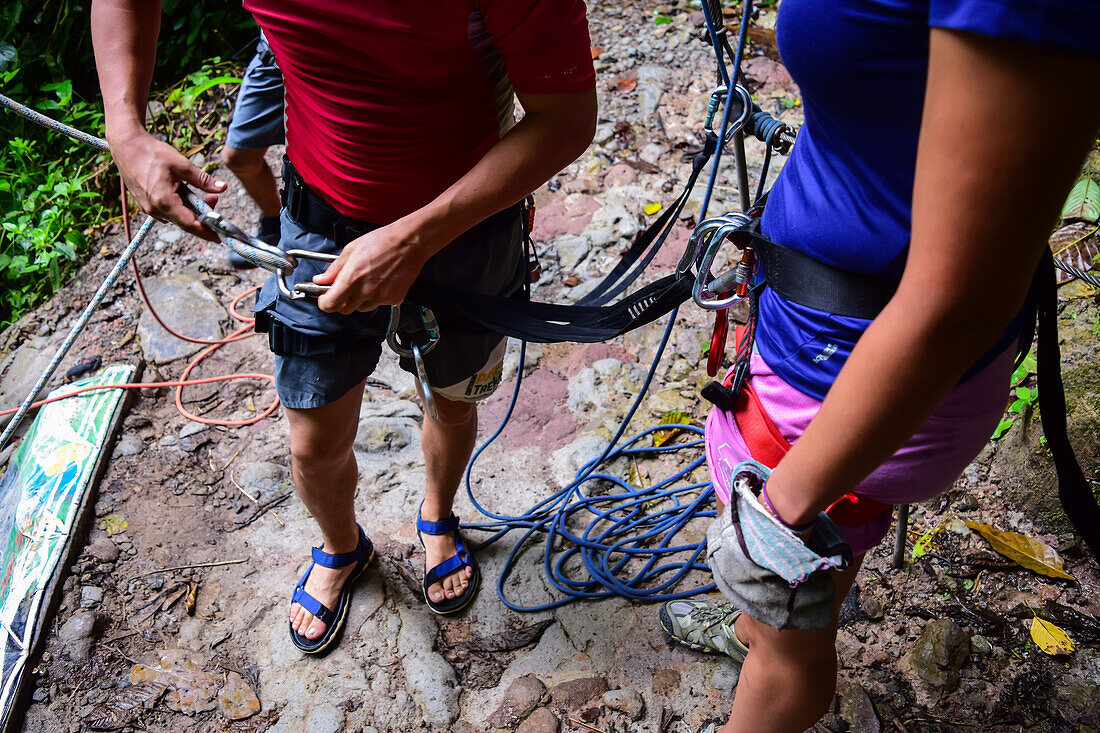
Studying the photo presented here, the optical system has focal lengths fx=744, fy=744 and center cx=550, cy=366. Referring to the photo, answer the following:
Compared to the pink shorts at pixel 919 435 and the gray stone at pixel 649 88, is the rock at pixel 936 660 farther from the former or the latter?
the gray stone at pixel 649 88

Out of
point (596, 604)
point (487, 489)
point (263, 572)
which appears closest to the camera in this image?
point (596, 604)

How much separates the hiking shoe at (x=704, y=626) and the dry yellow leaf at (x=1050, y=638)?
2.36ft

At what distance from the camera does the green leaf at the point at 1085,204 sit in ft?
8.55

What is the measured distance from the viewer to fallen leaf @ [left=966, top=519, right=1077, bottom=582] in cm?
199

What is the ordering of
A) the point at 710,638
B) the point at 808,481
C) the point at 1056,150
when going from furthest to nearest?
the point at 710,638 → the point at 808,481 → the point at 1056,150

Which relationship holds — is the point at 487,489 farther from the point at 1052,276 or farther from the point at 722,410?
the point at 1052,276

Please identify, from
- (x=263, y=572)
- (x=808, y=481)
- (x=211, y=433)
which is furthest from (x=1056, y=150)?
(x=211, y=433)

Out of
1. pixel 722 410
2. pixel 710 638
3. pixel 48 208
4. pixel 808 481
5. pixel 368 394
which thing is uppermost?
pixel 808 481

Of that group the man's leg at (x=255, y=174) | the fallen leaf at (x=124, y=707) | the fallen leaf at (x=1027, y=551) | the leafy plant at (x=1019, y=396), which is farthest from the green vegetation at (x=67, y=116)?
the fallen leaf at (x=1027, y=551)

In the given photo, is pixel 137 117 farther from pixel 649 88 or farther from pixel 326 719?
pixel 649 88

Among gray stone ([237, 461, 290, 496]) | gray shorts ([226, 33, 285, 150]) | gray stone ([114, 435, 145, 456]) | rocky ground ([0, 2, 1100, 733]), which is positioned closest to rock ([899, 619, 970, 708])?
rocky ground ([0, 2, 1100, 733])

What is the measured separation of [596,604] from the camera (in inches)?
86.7

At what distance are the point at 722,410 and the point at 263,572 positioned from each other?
68.1 inches

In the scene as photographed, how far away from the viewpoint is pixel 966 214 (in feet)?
2.15
